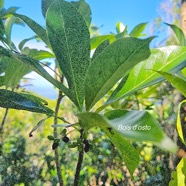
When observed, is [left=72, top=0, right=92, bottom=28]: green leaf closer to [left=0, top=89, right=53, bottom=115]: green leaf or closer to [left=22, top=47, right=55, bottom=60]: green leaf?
[left=22, top=47, right=55, bottom=60]: green leaf

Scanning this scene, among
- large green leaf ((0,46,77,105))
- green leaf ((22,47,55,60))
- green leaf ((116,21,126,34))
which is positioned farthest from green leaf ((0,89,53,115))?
green leaf ((116,21,126,34))

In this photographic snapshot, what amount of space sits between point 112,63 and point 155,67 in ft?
0.35

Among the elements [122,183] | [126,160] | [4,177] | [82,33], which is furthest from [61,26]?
[122,183]

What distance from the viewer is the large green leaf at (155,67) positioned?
685mm

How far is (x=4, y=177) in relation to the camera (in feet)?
7.77

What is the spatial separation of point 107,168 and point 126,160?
1951 millimetres

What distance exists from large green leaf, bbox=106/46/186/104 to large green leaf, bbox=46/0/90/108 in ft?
0.28

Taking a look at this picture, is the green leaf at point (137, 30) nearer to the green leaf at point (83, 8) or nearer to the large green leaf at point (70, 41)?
the green leaf at point (83, 8)

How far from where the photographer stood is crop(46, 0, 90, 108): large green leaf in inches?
28.0

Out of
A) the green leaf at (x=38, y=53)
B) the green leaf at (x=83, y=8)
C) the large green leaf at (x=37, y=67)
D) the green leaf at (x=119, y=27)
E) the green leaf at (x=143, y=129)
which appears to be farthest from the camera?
the green leaf at (x=119, y=27)

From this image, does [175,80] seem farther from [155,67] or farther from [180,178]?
[180,178]

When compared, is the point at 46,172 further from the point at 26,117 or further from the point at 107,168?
the point at 26,117

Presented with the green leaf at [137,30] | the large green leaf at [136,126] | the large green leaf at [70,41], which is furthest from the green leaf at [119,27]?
the large green leaf at [136,126]

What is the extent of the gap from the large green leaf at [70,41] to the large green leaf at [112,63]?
0.05 m
